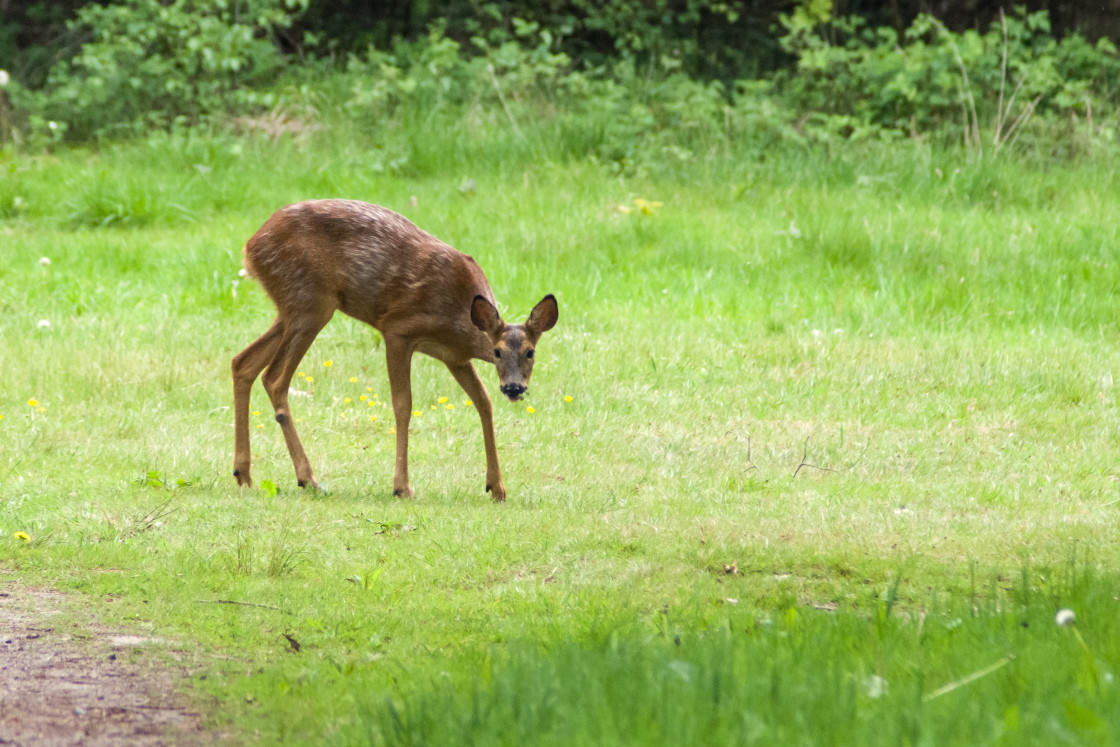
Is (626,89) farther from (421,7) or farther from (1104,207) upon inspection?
(1104,207)

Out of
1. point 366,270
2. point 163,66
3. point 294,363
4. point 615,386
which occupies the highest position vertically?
point 366,270

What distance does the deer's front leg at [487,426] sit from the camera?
6.76 metres

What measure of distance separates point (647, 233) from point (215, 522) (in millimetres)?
6885

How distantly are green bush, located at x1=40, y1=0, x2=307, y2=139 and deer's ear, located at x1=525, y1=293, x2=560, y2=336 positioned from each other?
10957 mm

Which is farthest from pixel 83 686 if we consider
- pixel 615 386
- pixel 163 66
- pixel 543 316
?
pixel 163 66

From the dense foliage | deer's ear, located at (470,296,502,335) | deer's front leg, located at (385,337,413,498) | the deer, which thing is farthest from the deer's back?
the dense foliage

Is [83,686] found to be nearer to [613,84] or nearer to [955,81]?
[613,84]

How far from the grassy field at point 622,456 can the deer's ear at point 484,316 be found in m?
0.90

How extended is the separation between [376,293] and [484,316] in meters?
0.82

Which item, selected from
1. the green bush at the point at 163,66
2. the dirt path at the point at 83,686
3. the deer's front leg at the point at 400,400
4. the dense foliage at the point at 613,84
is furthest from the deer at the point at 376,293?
the green bush at the point at 163,66

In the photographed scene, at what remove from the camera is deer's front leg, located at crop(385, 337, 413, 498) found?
674cm

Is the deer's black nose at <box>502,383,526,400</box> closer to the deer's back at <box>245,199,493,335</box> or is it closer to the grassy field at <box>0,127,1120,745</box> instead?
the grassy field at <box>0,127,1120,745</box>

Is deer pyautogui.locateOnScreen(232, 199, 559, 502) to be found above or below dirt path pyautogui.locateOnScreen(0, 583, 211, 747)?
above

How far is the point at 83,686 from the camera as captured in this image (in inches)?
161
